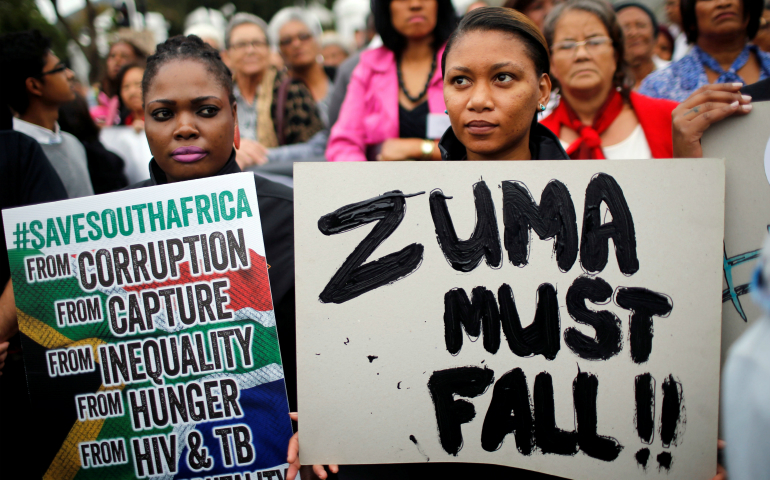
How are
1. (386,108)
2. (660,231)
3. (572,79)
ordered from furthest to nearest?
(386,108)
(572,79)
(660,231)

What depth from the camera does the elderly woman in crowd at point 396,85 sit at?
9.07 feet

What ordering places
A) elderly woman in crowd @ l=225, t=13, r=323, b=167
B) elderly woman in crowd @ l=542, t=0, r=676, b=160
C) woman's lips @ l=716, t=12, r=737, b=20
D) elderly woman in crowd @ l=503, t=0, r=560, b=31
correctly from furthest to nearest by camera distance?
elderly woman in crowd @ l=225, t=13, r=323, b=167 → elderly woman in crowd @ l=503, t=0, r=560, b=31 → woman's lips @ l=716, t=12, r=737, b=20 → elderly woman in crowd @ l=542, t=0, r=676, b=160

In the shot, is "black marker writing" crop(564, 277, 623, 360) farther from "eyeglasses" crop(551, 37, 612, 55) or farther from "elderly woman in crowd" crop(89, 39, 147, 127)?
"elderly woman in crowd" crop(89, 39, 147, 127)

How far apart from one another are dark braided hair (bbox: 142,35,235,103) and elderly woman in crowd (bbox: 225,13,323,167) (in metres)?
1.58

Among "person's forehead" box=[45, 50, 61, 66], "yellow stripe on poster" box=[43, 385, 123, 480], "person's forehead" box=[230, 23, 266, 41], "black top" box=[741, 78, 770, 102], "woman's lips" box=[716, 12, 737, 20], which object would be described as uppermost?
"person's forehead" box=[230, 23, 266, 41]

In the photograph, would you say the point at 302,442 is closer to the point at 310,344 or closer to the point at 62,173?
the point at 310,344

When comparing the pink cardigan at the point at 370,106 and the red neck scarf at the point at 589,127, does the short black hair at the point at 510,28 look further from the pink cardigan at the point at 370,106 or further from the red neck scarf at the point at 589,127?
the pink cardigan at the point at 370,106

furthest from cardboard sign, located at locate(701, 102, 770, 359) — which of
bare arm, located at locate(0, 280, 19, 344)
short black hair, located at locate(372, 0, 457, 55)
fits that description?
bare arm, located at locate(0, 280, 19, 344)

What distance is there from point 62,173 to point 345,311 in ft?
7.11

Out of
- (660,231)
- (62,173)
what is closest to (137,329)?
(660,231)

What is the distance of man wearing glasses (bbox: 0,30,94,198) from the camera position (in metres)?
2.69

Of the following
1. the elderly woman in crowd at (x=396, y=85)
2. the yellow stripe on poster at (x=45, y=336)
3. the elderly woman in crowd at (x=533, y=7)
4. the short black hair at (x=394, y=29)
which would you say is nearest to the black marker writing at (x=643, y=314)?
the yellow stripe on poster at (x=45, y=336)

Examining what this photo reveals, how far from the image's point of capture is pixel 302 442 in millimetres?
1408

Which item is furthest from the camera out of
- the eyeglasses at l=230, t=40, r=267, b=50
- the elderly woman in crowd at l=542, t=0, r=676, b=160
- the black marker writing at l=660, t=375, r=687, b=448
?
the eyeglasses at l=230, t=40, r=267, b=50
